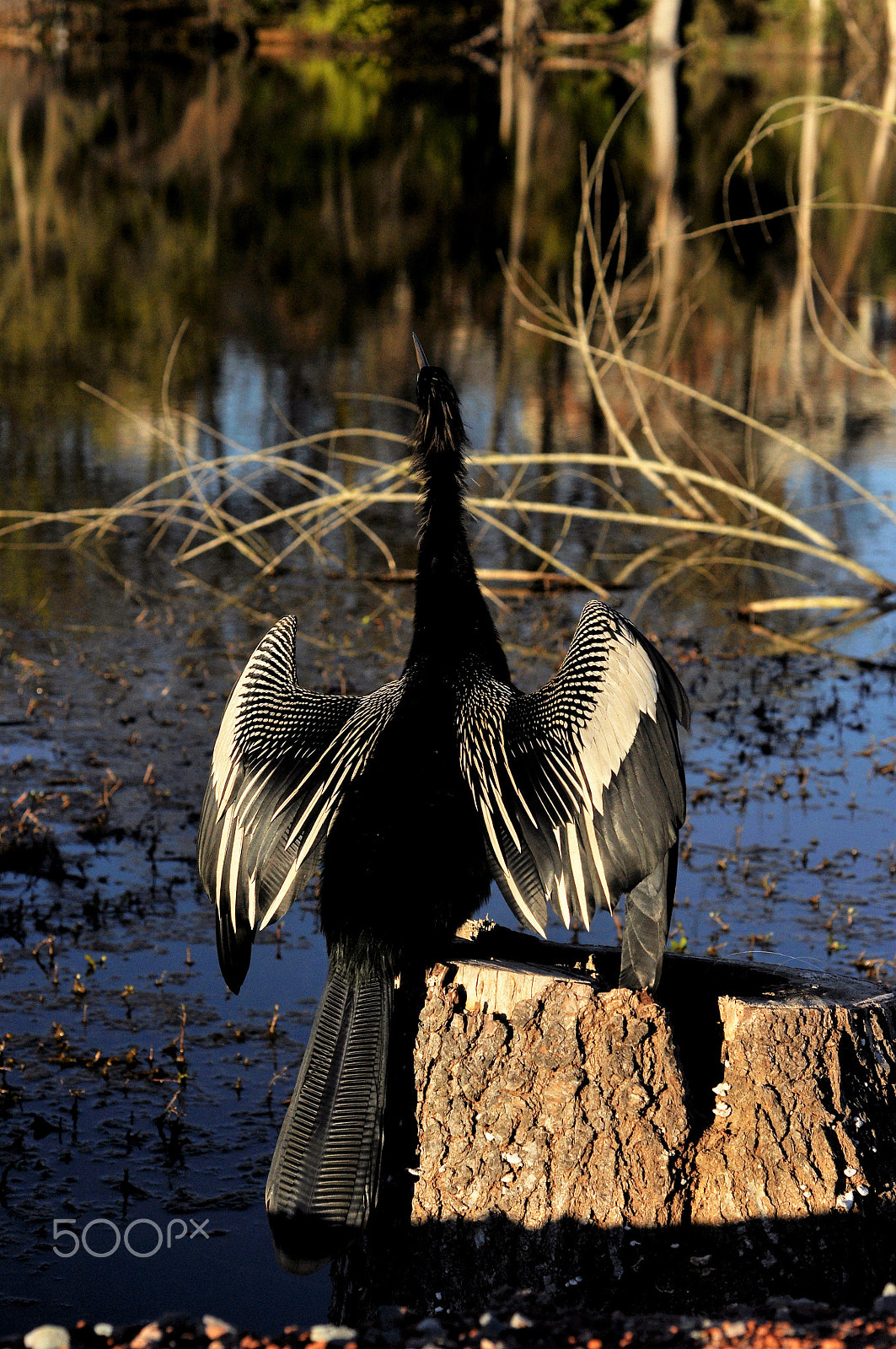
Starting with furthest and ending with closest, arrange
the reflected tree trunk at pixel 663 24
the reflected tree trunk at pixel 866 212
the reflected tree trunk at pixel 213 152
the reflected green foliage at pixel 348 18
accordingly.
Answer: the reflected green foliage at pixel 348 18 → the reflected tree trunk at pixel 663 24 → the reflected tree trunk at pixel 213 152 → the reflected tree trunk at pixel 866 212

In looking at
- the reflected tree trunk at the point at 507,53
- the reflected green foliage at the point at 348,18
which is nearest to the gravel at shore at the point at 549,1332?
the reflected tree trunk at the point at 507,53

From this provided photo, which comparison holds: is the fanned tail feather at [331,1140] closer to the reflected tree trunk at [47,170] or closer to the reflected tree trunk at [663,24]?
the reflected tree trunk at [47,170]

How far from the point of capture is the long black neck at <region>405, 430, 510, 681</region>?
427cm

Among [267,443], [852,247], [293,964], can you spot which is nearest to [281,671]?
[293,964]

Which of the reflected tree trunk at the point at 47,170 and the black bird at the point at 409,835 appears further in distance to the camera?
the reflected tree trunk at the point at 47,170

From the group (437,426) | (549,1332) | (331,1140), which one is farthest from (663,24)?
(549,1332)

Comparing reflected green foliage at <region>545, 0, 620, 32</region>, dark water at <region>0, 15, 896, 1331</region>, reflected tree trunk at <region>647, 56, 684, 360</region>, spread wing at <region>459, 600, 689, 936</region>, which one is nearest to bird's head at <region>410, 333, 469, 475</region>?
spread wing at <region>459, 600, 689, 936</region>

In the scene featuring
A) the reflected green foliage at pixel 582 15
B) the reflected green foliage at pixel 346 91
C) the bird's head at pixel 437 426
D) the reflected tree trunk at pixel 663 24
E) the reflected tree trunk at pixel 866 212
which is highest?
the reflected green foliage at pixel 582 15

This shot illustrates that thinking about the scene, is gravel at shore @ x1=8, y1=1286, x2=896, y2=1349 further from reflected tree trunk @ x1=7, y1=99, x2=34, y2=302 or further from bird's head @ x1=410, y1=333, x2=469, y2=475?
reflected tree trunk @ x1=7, y1=99, x2=34, y2=302

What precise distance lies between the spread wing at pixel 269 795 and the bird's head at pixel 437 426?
72 centimetres

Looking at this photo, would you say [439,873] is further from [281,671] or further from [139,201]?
[139,201]

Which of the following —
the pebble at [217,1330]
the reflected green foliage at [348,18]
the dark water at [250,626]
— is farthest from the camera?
the reflected green foliage at [348,18]

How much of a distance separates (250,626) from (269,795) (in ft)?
16.0

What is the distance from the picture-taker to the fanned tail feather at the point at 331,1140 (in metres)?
3.10
